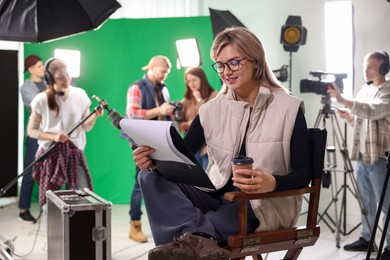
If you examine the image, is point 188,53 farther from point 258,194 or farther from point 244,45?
point 258,194

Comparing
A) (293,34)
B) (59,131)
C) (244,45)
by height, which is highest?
(293,34)

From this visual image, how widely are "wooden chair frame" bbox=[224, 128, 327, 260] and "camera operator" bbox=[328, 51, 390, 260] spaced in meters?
1.73

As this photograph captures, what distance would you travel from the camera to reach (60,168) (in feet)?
14.0

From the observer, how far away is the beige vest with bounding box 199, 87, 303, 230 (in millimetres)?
2404

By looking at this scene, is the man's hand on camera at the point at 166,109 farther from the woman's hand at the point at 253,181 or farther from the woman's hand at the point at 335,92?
the woman's hand at the point at 253,181

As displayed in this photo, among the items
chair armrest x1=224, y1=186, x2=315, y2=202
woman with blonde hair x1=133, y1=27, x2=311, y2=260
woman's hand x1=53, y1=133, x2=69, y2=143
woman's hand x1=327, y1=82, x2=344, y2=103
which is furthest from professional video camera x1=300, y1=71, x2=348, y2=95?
chair armrest x1=224, y1=186, x2=315, y2=202

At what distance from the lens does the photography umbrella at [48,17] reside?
277 centimetres

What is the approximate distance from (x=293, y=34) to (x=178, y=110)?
1306 mm

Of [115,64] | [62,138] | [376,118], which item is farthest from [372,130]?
[115,64]

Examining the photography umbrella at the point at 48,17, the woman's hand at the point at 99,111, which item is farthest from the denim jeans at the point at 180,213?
the woman's hand at the point at 99,111

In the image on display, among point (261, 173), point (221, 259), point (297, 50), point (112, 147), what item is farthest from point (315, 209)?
point (112, 147)

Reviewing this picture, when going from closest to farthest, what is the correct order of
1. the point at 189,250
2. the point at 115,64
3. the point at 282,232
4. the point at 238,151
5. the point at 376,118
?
→ the point at 189,250 → the point at 282,232 → the point at 238,151 → the point at 376,118 → the point at 115,64

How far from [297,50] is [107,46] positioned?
1.97 meters

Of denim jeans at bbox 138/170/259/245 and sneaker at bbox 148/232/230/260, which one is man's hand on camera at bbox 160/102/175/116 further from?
sneaker at bbox 148/232/230/260
